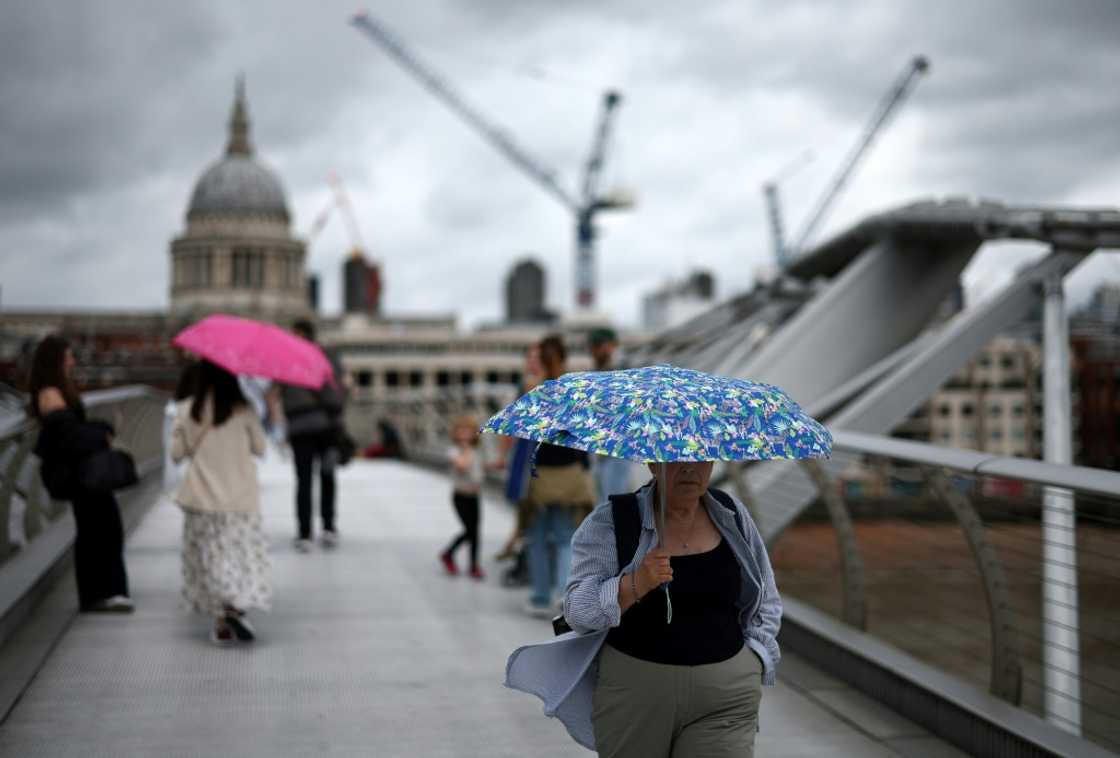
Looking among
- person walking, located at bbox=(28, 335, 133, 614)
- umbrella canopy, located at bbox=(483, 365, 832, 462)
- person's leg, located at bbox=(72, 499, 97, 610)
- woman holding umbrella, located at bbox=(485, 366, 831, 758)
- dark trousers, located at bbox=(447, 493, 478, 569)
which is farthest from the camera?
dark trousers, located at bbox=(447, 493, 478, 569)

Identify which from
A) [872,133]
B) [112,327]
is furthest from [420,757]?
[112,327]

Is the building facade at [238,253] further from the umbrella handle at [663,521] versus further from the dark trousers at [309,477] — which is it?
the umbrella handle at [663,521]

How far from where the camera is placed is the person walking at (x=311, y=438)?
10.2m

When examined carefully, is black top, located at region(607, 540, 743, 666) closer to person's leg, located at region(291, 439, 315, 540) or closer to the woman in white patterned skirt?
the woman in white patterned skirt

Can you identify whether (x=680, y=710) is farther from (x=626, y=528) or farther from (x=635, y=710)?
(x=626, y=528)

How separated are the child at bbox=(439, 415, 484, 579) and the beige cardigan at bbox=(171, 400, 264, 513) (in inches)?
82.7

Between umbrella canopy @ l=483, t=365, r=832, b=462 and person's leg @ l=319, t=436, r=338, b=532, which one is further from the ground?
umbrella canopy @ l=483, t=365, r=832, b=462

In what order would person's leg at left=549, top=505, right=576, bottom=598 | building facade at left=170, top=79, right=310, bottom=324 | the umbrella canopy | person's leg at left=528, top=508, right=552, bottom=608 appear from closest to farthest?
the umbrella canopy
person's leg at left=549, top=505, right=576, bottom=598
person's leg at left=528, top=508, right=552, bottom=608
building facade at left=170, top=79, right=310, bottom=324

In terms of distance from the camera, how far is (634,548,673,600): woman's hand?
3180 mm

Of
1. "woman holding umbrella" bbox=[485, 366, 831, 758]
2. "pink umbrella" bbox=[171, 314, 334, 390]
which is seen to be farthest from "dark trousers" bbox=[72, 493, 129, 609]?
"woman holding umbrella" bbox=[485, 366, 831, 758]

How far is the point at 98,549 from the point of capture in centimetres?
732

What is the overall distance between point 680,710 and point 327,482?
24.2 ft

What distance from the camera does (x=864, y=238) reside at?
65.7ft

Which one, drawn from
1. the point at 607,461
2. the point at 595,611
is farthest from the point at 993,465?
the point at 607,461
